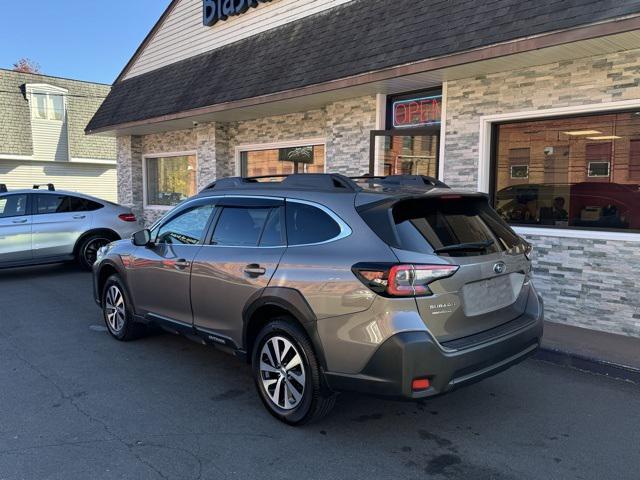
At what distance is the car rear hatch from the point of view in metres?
3.24

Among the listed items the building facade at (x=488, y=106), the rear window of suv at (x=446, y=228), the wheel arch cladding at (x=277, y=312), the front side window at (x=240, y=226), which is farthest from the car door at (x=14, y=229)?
the rear window of suv at (x=446, y=228)

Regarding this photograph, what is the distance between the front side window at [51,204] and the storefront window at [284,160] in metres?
3.79

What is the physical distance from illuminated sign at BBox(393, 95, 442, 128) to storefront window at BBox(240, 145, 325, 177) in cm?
211

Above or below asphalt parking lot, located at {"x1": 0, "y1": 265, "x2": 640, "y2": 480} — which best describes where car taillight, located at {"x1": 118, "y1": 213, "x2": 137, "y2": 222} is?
above

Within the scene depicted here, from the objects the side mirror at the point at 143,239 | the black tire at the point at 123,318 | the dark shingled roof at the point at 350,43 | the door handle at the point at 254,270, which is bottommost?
the black tire at the point at 123,318

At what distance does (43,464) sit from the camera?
3.23m

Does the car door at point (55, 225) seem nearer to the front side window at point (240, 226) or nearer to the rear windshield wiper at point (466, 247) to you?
the front side window at point (240, 226)

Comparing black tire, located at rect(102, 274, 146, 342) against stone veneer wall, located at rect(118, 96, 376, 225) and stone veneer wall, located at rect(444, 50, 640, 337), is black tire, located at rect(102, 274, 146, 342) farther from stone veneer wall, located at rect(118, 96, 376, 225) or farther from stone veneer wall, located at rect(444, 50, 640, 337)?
stone veneer wall, located at rect(444, 50, 640, 337)

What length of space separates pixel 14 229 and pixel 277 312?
7.57 meters

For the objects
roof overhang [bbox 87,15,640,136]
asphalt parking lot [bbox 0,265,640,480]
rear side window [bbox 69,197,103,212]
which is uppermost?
roof overhang [bbox 87,15,640,136]

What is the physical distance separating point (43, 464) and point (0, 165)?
23772mm

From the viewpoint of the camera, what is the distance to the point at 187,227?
4891mm

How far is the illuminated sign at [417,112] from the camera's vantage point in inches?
307

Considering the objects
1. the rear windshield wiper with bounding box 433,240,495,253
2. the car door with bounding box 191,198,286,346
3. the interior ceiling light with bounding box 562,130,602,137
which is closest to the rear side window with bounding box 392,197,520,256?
the rear windshield wiper with bounding box 433,240,495,253
